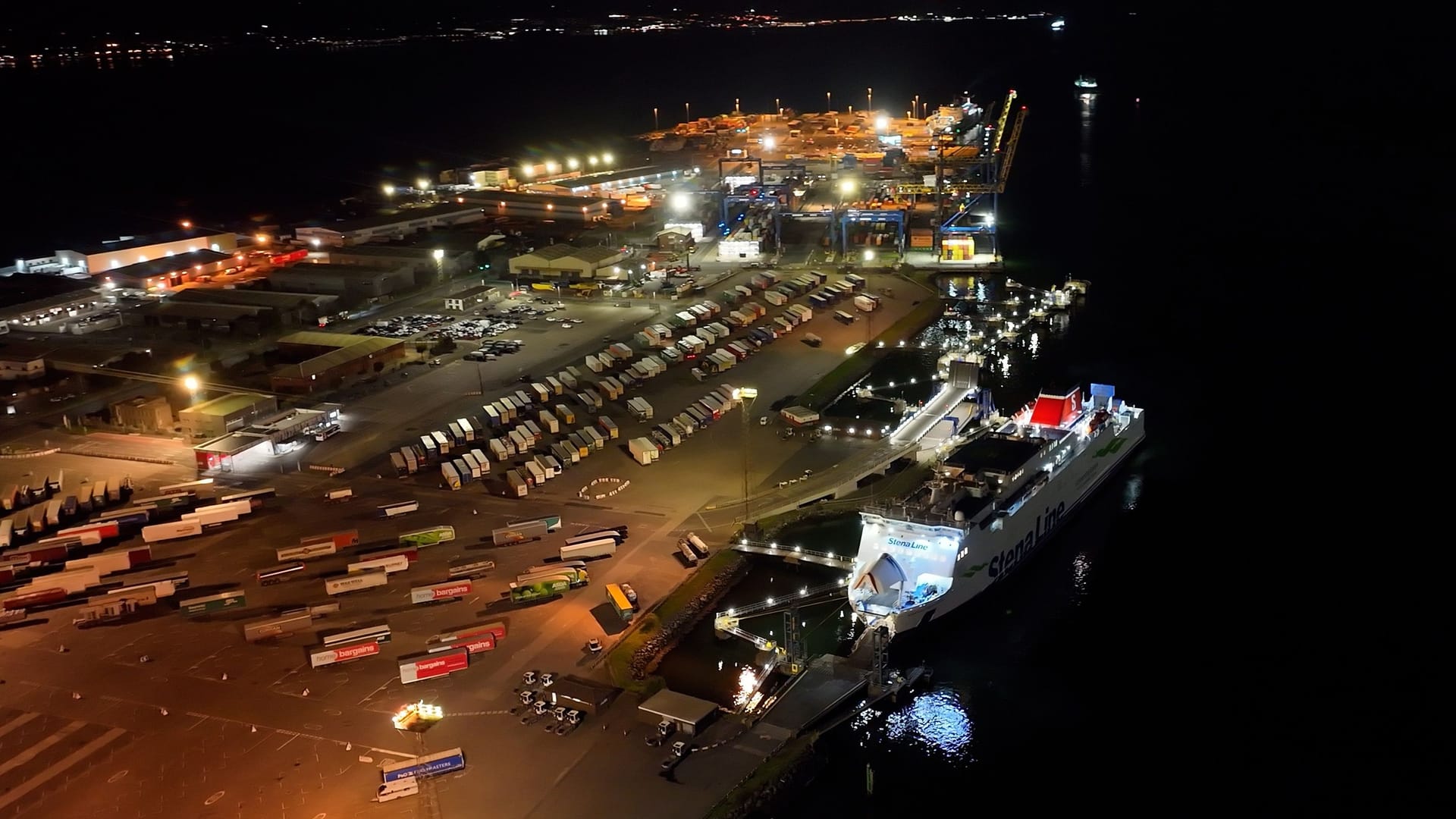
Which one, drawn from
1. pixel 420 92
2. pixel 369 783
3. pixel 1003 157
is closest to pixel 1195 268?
pixel 1003 157

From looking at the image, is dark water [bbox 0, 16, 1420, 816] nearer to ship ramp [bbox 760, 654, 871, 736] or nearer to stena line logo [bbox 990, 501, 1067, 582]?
stena line logo [bbox 990, 501, 1067, 582]

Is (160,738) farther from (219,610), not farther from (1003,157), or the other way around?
(1003,157)

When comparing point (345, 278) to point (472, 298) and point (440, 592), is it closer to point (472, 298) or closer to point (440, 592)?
point (472, 298)

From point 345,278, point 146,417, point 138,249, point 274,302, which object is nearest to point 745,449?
point 146,417

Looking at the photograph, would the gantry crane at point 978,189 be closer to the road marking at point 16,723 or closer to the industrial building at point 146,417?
the industrial building at point 146,417

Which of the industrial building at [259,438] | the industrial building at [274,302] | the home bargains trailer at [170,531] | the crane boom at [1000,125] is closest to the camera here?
the home bargains trailer at [170,531]


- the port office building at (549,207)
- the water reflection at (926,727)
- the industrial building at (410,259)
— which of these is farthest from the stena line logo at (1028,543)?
the port office building at (549,207)

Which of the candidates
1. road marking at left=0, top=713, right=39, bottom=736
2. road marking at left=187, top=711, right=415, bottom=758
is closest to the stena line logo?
road marking at left=187, top=711, right=415, bottom=758
